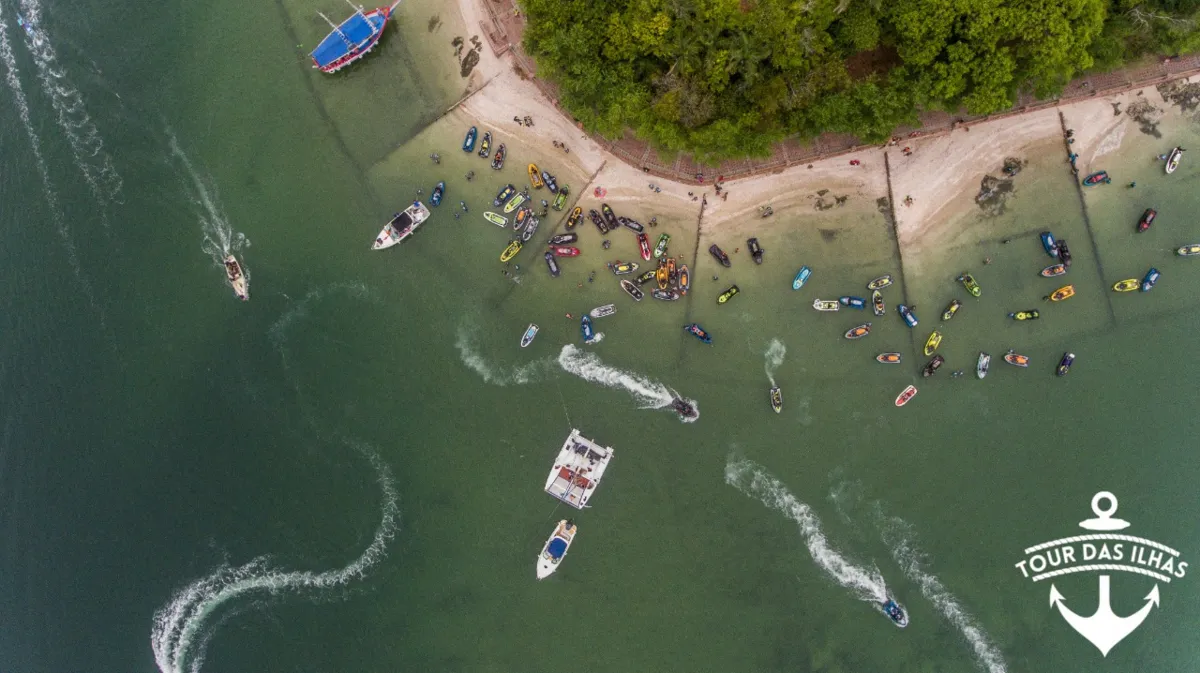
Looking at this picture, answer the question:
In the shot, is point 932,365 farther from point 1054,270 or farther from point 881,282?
point 1054,270

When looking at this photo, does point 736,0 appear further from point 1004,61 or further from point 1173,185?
point 1173,185

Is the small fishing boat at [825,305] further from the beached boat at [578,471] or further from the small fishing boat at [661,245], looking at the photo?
the beached boat at [578,471]

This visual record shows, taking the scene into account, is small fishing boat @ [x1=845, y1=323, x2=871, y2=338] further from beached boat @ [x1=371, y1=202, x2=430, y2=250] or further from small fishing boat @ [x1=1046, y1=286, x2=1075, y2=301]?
beached boat @ [x1=371, y1=202, x2=430, y2=250]

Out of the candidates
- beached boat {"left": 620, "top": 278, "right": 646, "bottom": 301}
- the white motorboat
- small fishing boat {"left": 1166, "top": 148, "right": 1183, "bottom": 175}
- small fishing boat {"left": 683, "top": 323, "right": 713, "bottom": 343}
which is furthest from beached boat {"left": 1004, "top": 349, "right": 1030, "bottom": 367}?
the white motorboat

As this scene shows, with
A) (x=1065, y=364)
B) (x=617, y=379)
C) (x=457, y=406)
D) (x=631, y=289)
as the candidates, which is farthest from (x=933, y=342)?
(x=457, y=406)

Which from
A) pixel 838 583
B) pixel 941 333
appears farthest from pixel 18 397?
pixel 941 333

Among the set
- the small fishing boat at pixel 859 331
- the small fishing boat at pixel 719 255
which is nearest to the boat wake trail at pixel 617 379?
the small fishing boat at pixel 719 255
